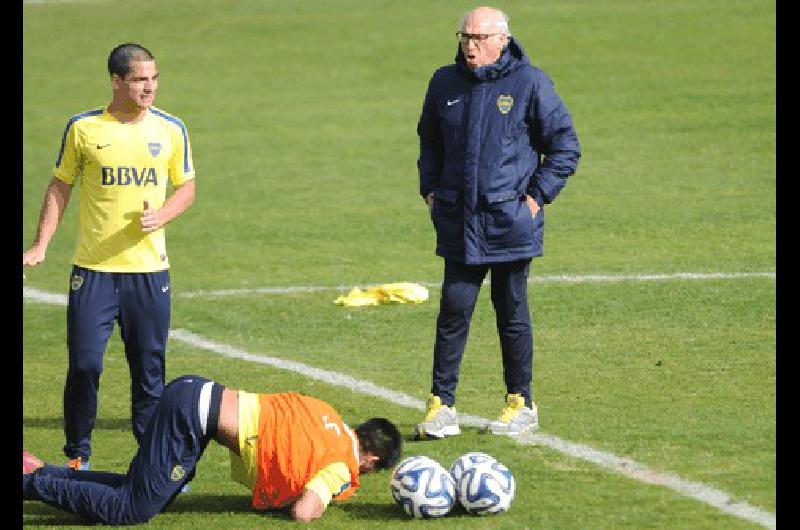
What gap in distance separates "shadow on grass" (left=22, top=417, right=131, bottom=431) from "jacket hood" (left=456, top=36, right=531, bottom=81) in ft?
11.3

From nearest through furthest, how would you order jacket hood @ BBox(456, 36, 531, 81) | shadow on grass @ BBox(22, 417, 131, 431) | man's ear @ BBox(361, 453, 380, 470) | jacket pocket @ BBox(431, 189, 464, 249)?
man's ear @ BBox(361, 453, 380, 470) → jacket hood @ BBox(456, 36, 531, 81) → jacket pocket @ BBox(431, 189, 464, 249) → shadow on grass @ BBox(22, 417, 131, 431)

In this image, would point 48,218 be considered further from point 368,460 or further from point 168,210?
point 368,460

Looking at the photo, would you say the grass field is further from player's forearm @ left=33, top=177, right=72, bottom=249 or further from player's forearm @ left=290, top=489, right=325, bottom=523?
player's forearm @ left=33, top=177, right=72, bottom=249

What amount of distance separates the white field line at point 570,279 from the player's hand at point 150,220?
693 cm

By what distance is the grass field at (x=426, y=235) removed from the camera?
10.3 metres

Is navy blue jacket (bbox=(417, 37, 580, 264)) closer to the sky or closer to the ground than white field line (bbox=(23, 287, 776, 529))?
closer to the sky

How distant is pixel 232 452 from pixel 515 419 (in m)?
2.40

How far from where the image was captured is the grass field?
1034 cm

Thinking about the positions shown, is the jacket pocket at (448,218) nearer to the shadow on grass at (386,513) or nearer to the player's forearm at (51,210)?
the shadow on grass at (386,513)

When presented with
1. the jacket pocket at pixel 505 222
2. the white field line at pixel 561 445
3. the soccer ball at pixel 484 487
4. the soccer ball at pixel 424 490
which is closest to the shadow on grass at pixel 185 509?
the soccer ball at pixel 424 490

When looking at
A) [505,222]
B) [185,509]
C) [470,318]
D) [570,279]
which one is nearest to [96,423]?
[185,509]

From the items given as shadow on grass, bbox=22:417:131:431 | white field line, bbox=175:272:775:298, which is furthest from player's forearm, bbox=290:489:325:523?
white field line, bbox=175:272:775:298

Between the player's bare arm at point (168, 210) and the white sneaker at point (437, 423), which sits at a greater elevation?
the player's bare arm at point (168, 210)

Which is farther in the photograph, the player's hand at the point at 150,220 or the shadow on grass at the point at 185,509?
the player's hand at the point at 150,220
